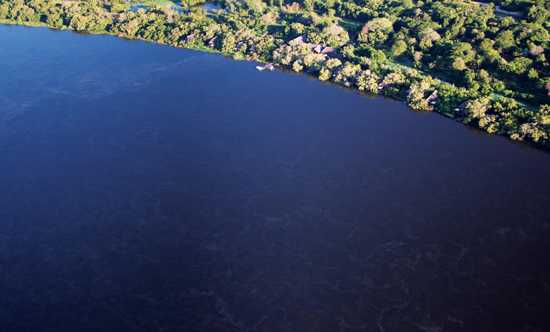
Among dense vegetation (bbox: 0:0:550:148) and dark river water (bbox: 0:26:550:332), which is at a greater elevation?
dense vegetation (bbox: 0:0:550:148)

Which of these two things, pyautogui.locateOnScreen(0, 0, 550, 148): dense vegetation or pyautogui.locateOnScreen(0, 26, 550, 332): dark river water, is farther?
pyautogui.locateOnScreen(0, 0, 550, 148): dense vegetation

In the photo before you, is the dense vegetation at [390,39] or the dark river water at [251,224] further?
the dense vegetation at [390,39]

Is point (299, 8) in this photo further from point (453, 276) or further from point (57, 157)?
point (453, 276)

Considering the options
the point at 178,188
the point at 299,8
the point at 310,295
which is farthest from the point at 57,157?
the point at 299,8

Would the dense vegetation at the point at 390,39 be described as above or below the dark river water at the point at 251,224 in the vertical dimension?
above
